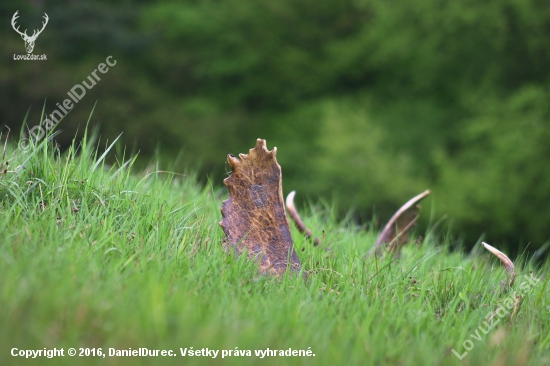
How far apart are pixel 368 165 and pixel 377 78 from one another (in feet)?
13.0

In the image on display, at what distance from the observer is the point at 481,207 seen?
375 inches

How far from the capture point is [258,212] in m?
2.10

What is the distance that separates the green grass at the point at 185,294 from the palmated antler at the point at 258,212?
0.10m

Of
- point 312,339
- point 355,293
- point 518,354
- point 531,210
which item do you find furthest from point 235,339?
point 531,210

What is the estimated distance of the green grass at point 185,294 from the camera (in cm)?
128

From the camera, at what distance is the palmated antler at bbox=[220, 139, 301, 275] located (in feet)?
6.54

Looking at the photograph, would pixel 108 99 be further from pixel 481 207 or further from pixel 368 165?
pixel 481 207

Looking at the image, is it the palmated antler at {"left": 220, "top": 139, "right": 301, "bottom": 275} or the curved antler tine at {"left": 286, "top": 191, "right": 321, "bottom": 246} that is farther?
the curved antler tine at {"left": 286, "top": 191, "right": 321, "bottom": 246}

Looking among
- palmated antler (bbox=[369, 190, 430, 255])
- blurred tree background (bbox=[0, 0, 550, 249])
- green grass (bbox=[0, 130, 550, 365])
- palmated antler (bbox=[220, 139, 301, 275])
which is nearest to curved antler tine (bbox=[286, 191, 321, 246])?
green grass (bbox=[0, 130, 550, 365])

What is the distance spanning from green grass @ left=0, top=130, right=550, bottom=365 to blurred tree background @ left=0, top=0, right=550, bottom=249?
639 centimetres

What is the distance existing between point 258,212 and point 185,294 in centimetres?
65

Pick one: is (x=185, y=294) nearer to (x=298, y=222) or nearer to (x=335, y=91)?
(x=298, y=222)

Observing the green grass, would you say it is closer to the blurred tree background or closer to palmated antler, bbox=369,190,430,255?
palmated antler, bbox=369,190,430,255

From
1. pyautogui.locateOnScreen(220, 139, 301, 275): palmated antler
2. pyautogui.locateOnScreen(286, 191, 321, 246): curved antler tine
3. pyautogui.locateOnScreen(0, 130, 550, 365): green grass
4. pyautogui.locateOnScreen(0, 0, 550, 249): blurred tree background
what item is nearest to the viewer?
pyautogui.locateOnScreen(0, 130, 550, 365): green grass
